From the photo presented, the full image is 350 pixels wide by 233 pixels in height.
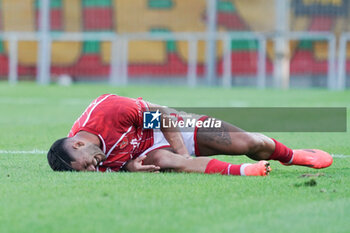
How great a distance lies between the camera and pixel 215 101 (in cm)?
1495

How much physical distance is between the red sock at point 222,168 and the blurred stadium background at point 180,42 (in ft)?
59.3

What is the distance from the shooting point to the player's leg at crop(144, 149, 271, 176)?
498 centimetres

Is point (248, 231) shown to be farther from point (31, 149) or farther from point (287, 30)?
point (287, 30)

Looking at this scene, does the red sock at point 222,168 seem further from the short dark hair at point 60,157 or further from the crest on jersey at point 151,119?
the short dark hair at point 60,157

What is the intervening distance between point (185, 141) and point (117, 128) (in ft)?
1.74

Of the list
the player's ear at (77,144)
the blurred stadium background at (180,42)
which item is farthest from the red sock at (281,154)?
the blurred stadium background at (180,42)

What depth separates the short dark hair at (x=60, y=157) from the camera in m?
5.07

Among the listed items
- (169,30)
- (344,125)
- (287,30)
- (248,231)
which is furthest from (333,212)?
(169,30)

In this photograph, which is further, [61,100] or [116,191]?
[61,100]

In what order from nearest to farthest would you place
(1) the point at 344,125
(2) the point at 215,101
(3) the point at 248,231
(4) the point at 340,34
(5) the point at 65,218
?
(3) the point at 248,231
(5) the point at 65,218
(1) the point at 344,125
(2) the point at 215,101
(4) the point at 340,34

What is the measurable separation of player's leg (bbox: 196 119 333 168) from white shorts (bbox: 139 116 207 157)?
2 cm

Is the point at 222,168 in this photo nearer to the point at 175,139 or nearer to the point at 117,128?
the point at 175,139

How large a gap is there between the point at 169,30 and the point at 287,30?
13.3ft

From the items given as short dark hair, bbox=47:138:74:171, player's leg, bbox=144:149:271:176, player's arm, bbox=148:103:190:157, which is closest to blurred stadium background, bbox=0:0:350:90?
player's arm, bbox=148:103:190:157
